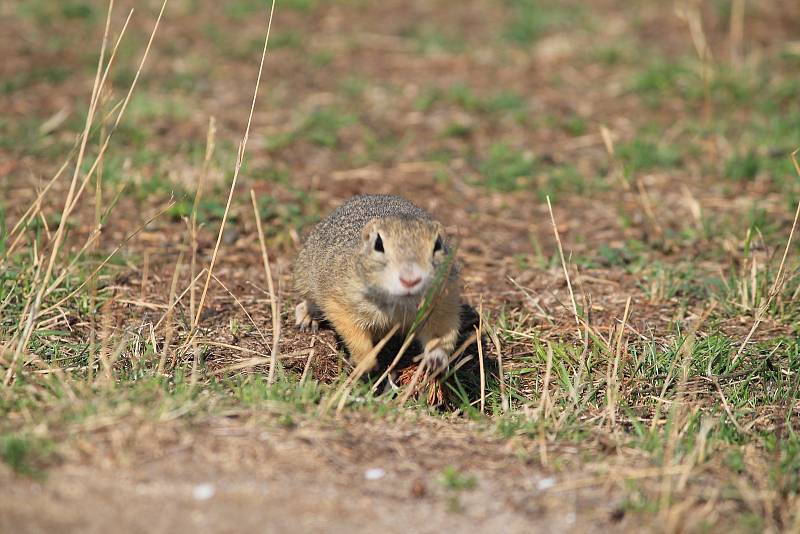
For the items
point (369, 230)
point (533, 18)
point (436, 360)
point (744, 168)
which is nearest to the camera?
point (369, 230)

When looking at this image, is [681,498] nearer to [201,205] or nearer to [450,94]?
[201,205]

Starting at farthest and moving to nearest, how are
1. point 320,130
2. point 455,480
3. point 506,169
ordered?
1. point 320,130
2. point 506,169
3. point 455,480

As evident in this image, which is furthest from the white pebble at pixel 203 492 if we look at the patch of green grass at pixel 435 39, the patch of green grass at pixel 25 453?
the patch of green grass at pixel 435 39

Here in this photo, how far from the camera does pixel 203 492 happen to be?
10.6 feet

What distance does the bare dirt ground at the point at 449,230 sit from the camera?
3.36m

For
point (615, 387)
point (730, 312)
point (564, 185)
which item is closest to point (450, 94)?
point (564, 185)

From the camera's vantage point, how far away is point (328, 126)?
8.37 m

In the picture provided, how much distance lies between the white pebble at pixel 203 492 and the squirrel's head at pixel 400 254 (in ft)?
4.02

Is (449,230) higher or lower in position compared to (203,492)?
higher

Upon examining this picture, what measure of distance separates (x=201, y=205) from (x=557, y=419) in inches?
132

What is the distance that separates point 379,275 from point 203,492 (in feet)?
4.51

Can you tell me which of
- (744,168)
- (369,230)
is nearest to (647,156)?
(744,168)

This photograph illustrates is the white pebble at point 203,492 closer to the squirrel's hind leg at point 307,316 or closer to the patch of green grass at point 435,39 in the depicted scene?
the squirrel's hind leg at point 307,316

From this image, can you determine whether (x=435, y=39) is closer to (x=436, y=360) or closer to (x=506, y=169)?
(x=506, y=169)
